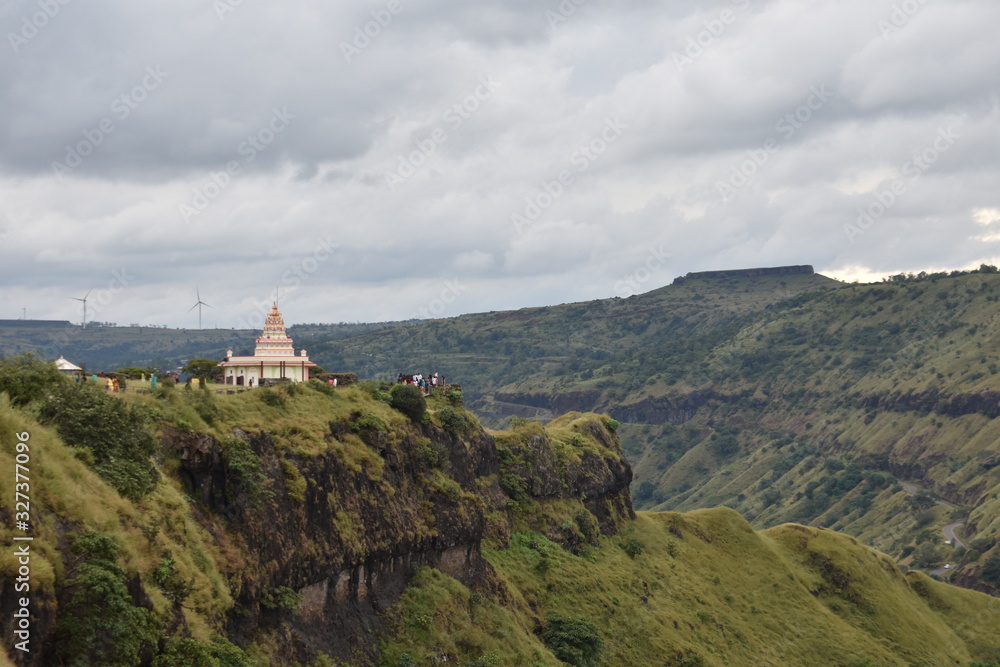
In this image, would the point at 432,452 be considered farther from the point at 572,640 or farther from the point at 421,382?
the point at 572,640

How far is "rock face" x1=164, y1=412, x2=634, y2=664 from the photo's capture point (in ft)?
133

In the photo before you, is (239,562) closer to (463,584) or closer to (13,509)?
(13,509)

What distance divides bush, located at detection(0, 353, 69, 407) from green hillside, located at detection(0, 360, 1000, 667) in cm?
10

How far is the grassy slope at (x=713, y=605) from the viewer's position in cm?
5959

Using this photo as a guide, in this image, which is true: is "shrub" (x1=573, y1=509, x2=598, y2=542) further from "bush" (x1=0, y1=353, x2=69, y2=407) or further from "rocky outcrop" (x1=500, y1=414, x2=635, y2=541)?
"bush" (x1=0, y1=353, x2=69, y2=407)

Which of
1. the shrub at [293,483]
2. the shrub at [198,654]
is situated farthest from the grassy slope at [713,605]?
the shrub at [198,654]

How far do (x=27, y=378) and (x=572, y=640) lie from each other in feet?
146

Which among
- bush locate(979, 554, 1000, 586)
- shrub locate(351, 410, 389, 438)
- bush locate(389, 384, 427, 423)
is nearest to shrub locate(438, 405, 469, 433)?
bush locate(389, 384, 427, 423)

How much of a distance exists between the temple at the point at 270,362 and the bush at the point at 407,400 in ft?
21.8

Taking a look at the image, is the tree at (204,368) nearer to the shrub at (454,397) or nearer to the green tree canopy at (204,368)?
the green tree canopy at (204,368)

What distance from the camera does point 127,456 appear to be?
116ft

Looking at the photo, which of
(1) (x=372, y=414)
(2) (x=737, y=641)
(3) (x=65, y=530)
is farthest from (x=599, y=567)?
(3) (x=65, y=530)

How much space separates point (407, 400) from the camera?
62.7 m

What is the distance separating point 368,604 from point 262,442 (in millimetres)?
13028
